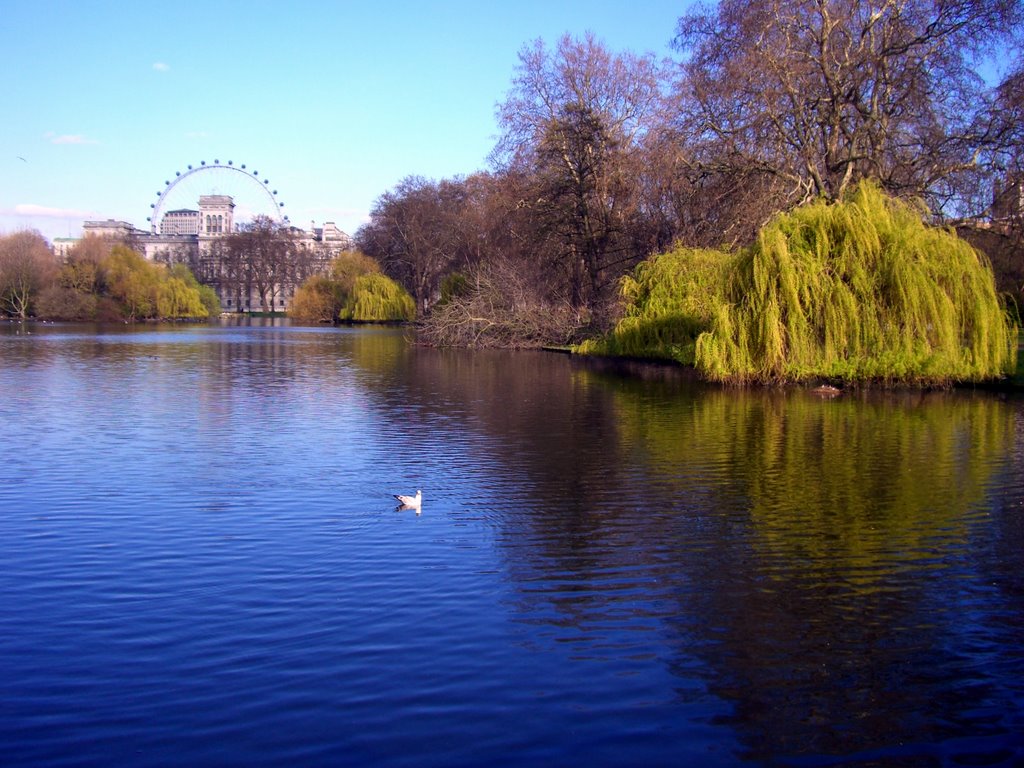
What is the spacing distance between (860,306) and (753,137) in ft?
32.3

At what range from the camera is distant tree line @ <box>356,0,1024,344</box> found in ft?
95.2

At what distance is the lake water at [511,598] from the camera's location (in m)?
5.47

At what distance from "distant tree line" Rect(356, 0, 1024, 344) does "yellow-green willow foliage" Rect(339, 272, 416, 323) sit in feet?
110

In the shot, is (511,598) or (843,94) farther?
(843,94)

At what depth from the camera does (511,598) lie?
773 cm

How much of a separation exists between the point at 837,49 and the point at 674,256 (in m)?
8.73

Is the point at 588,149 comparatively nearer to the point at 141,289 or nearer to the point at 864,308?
the point at 864,308

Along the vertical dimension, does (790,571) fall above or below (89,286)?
below

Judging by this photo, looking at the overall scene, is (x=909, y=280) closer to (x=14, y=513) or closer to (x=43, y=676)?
(x=14, y=513)

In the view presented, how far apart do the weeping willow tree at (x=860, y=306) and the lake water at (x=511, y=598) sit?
6.82m

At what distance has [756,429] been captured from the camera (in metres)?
17.3

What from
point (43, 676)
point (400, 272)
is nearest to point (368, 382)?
point (43, 676)

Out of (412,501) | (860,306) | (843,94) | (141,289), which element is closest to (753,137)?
(843,94)

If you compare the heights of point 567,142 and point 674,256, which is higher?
point 567,142
